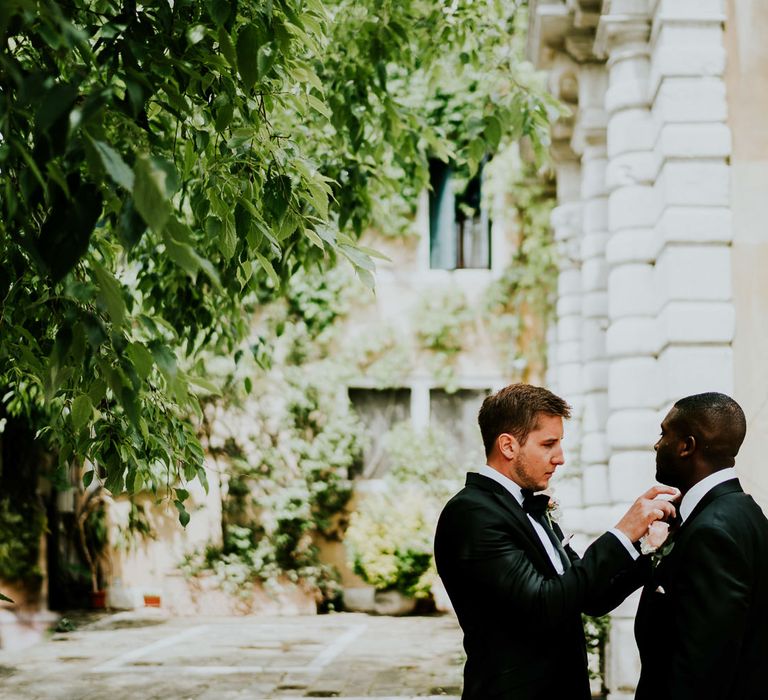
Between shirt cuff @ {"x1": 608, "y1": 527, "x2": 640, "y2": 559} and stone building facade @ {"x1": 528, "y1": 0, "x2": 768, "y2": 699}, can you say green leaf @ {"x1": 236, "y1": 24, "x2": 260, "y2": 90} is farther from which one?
stone building facade @ {"x1": 528, "y1": 0, "x2": 768, "y2": 699}

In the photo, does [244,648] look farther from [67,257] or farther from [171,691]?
[67,257]

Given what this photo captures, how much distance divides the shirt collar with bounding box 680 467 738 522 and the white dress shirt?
0.20m

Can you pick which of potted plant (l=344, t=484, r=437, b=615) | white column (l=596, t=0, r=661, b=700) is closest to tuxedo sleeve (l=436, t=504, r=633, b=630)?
white column (l=596, t=0, r=661, b=700)

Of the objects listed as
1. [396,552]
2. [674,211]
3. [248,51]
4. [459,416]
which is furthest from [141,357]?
[459,416]

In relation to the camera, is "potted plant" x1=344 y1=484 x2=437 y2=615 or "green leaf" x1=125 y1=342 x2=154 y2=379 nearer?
"green leaf" x1=125 y1=342 x2=154 y2=379

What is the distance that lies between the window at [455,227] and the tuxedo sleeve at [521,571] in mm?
14687

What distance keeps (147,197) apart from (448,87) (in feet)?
52.0

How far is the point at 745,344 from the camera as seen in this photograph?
7168 millimetres

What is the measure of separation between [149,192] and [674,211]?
5833 mm

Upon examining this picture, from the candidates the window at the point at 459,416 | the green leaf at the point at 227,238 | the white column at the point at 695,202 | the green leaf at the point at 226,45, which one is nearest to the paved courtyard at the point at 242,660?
the window at the point at 459,416

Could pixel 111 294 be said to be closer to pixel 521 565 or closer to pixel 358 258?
pixel 358 258

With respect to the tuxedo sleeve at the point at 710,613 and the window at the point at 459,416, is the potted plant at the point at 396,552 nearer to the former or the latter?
the window at the point at 459,416

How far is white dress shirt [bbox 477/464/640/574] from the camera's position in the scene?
9.98 feet

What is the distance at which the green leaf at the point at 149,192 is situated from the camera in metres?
1.95
